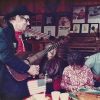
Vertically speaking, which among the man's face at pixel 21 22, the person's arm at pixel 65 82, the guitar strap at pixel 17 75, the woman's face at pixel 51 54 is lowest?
the person's arm at pixel 65 82

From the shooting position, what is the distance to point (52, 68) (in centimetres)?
285

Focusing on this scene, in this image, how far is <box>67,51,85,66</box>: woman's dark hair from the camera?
2713 millimetres

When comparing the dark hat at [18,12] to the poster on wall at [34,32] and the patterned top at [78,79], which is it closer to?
the poster on wall at [34,32]

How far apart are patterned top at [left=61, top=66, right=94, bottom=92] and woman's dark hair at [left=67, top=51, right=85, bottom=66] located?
55 mm

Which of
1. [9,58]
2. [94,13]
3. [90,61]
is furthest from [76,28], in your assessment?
[9,58]

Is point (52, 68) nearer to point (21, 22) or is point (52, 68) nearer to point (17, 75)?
point (17, 75)

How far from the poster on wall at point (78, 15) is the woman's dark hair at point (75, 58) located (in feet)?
0.97

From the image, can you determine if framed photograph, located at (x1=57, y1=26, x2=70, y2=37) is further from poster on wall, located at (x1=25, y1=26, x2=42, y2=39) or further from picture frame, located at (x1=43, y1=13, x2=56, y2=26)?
poster on wall, located at (x1=25, y1=26, x2=42, y2=39)

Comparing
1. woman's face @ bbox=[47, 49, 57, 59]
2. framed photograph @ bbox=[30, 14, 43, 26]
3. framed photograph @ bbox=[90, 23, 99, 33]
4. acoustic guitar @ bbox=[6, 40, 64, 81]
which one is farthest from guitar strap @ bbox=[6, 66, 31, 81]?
framed photograph @ bbox=[90, 23, 99, 33]

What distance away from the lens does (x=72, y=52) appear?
2764 mm

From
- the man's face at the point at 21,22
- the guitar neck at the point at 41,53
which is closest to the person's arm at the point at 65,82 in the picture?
the guitar neck at the point at 41,53

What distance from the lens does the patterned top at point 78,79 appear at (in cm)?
270

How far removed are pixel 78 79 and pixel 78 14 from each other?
1.95ft

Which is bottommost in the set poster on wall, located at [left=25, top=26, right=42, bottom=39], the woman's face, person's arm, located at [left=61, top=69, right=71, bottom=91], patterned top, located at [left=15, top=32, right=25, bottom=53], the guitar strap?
person's arm, located at [left=61, top=69, right=71, bottom=91]
